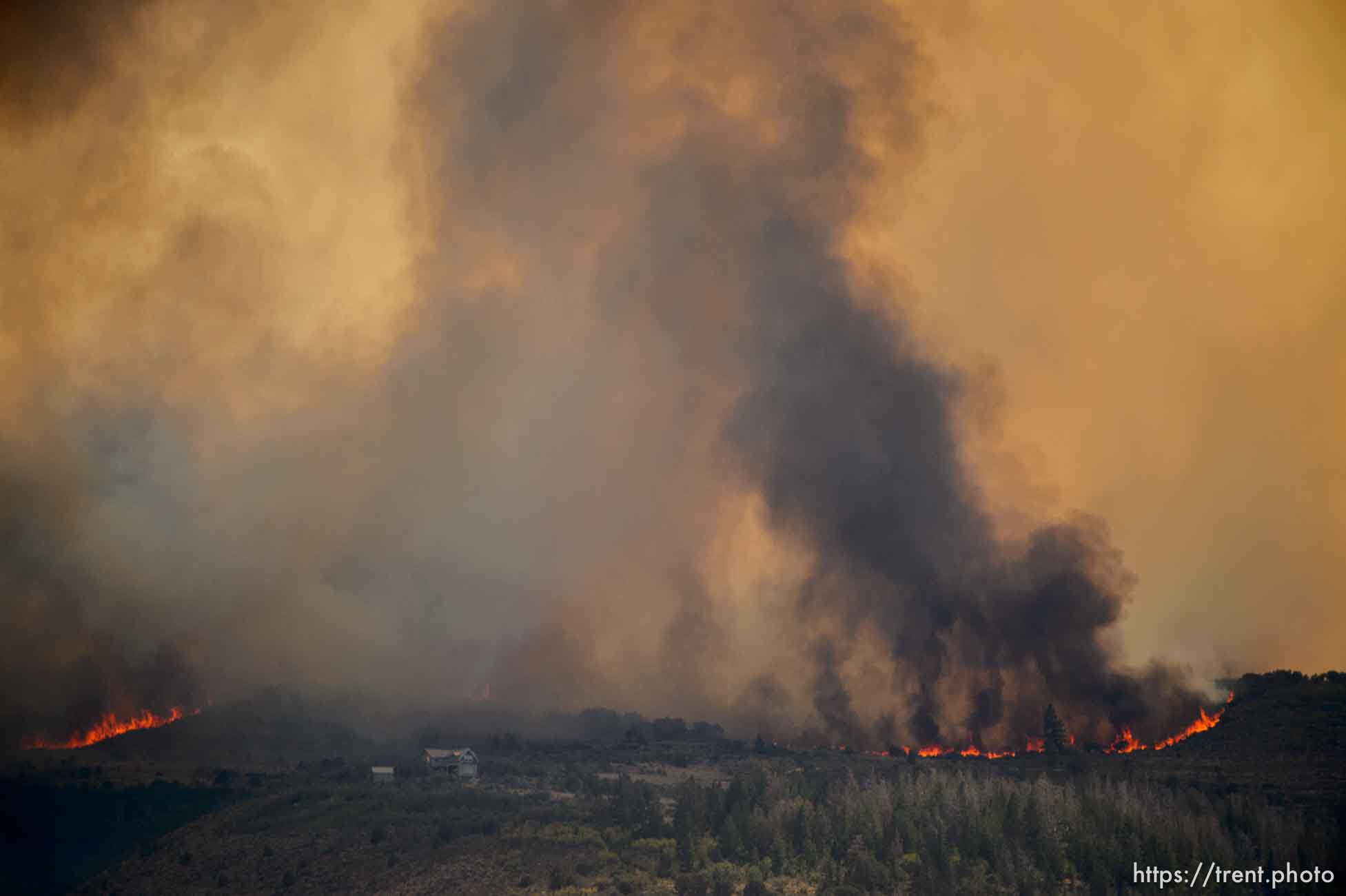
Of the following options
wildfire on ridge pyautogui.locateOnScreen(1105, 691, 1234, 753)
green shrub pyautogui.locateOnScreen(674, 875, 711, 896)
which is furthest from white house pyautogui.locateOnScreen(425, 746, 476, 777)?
wildfire on ridge pyautogui.locateOnScreen(1105, 691, 1234, 753)

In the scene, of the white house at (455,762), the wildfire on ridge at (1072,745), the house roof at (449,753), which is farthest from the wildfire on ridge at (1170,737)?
→ the house roof at (449,753)

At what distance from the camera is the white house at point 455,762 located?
308 feet

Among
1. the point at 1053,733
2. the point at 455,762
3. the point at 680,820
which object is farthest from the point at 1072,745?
the point at 455,762

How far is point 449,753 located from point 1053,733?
186ft

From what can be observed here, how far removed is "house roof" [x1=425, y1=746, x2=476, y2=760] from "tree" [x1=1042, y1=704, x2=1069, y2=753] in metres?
53.6

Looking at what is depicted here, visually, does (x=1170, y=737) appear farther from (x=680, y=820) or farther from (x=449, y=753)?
(x=449, y=753)

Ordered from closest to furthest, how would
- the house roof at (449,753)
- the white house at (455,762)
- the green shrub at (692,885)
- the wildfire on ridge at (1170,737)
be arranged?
the green shrub at (692,885)
the white house at (455,762)
the house roof at (449,753)
the wildfire on ridge at (1170,737)

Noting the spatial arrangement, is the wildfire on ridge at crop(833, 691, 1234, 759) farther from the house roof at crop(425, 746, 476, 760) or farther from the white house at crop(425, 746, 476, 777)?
the house roof at crop(425, 746, 476, 760)

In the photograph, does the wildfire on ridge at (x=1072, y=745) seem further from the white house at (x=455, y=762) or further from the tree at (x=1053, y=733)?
the white house at (x=455, y=762)

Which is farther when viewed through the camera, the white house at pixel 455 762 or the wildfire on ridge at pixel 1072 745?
the wildfire on ridge at pixel 1072 745

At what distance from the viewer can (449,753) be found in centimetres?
9756

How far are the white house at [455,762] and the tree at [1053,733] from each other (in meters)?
53.2

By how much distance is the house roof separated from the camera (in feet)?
315

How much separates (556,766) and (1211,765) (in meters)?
57.2
